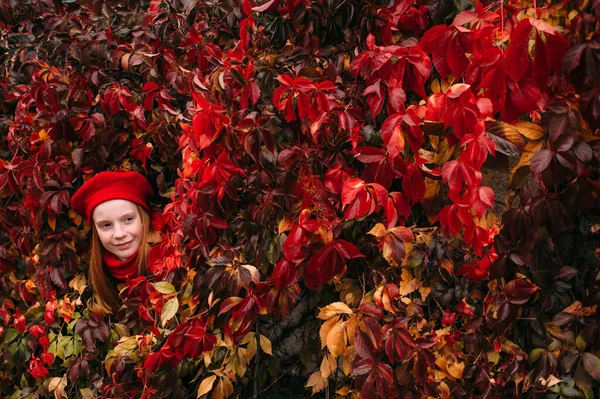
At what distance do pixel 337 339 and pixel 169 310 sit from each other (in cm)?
59

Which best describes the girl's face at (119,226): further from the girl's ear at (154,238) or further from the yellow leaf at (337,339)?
the yellow leaf at (337,339)

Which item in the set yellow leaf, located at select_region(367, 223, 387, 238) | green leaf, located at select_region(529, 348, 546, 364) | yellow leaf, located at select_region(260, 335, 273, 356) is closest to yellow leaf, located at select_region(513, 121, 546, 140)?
yellow leaf, located at select_region(367, 223, 387, 238)

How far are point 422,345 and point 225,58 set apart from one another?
97cm

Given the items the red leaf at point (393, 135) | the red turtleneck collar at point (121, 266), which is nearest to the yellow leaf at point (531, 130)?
the red leaf at point (393, 135)

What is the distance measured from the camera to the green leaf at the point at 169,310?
1953 millimetres

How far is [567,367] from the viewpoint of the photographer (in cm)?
158

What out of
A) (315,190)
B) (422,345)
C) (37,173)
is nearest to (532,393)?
(422,345)

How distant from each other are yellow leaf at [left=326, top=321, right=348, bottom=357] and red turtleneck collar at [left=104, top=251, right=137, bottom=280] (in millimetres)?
1105

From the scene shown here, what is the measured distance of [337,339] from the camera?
1.63 meters

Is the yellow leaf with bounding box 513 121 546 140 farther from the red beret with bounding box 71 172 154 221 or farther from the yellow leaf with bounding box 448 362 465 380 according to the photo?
the red beret with bounding box 71 172 154 221

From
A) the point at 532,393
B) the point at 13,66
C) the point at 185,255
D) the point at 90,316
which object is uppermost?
the point at 13,66

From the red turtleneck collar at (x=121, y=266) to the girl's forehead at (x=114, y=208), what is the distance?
7.0 inches

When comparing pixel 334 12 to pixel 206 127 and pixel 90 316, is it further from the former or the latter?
pixel 90 316

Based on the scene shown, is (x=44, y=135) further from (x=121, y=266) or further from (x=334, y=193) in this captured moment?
(x=334, y=193)
